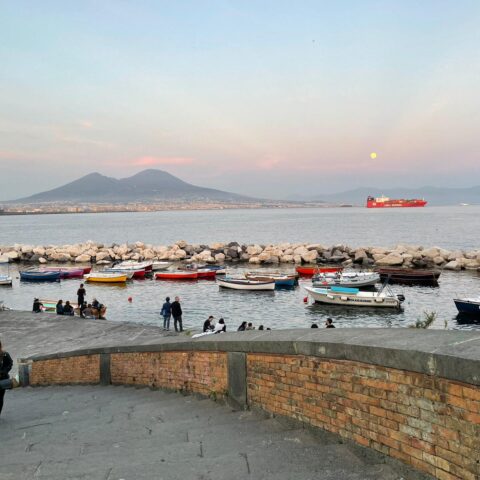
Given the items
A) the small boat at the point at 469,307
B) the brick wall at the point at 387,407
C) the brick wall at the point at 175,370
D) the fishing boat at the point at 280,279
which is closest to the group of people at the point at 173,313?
the brick wall at the point at 175,370

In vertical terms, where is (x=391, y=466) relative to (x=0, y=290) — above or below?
above

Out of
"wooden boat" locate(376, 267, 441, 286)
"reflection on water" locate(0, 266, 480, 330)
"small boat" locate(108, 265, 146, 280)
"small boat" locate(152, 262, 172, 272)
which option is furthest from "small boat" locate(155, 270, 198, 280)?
"wooden boat" locate(376, 267, 441, 286)

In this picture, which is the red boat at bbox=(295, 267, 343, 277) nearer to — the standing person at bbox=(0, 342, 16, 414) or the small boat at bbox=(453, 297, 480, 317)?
the small boat at bbox=(453, 297, 480, 317)

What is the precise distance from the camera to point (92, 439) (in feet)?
20.2

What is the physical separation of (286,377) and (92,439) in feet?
8.29

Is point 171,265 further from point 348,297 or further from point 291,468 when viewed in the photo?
point 291,468

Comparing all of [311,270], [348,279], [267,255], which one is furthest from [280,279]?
[267,255]

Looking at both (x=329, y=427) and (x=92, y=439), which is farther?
(x=92, y=439)

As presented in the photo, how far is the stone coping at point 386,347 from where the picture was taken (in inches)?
144

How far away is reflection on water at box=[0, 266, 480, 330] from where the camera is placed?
31031 millimetres

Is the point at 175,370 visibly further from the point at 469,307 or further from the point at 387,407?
the point at 469,307

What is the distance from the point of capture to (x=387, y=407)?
427 centimetres

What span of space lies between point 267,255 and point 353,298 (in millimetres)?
29812

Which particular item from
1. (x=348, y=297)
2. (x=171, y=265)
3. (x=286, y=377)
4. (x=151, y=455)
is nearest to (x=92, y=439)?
(x=151, y=455)
